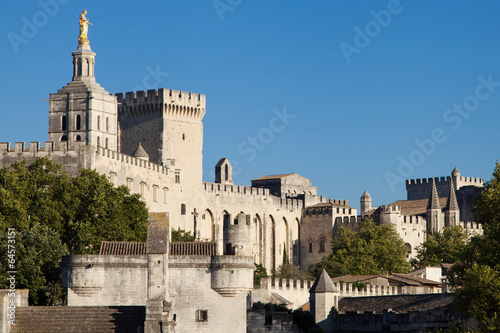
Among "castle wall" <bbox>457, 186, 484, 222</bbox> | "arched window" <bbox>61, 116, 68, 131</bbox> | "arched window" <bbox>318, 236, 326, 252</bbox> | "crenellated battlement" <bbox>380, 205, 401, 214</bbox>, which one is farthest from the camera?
"castle wall" <bbox>457, 186, 484, 222</bbox>

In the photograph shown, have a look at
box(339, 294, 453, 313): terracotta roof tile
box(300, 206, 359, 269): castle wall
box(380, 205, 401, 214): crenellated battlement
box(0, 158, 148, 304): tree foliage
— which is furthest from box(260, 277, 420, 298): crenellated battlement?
box(300, 206, 359, 269): castle wall

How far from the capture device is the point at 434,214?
353 feet

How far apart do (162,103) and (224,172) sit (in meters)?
19.2

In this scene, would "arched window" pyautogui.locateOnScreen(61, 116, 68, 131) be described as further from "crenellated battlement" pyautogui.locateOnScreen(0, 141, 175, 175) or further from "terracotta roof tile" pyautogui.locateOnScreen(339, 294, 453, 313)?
"terracotta roof tile" pyautogui.locateOnScreen(339, 294, 453, 313)

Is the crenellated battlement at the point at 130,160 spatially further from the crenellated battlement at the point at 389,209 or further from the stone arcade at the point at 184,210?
the crenellated battlement at the point at 389,209

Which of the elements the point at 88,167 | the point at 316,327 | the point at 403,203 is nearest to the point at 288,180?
the point at 403,203

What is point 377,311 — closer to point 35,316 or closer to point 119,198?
point 119,198

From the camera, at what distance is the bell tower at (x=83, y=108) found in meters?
81.8

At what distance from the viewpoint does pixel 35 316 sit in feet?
156

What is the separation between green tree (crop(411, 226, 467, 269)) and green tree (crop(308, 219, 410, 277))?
7.77 feet

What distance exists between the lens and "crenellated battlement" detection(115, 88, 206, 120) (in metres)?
93.8

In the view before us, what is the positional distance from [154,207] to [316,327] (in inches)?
1062

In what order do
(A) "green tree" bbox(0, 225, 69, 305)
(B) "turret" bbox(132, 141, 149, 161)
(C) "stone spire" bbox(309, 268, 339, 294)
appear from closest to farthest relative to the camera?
1. (A) "green tree" bbox(0, 225, 69, 305)
2. (C) "stone spire" bbox(309, 268, 339, 294)
3. (B) "turret" bbox(132, 141, 149, 161)

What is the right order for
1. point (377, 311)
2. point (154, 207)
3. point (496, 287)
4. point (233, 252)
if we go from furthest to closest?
point (154, 207) < point (377, 311) < point (233, 252) < point (496, 287)
